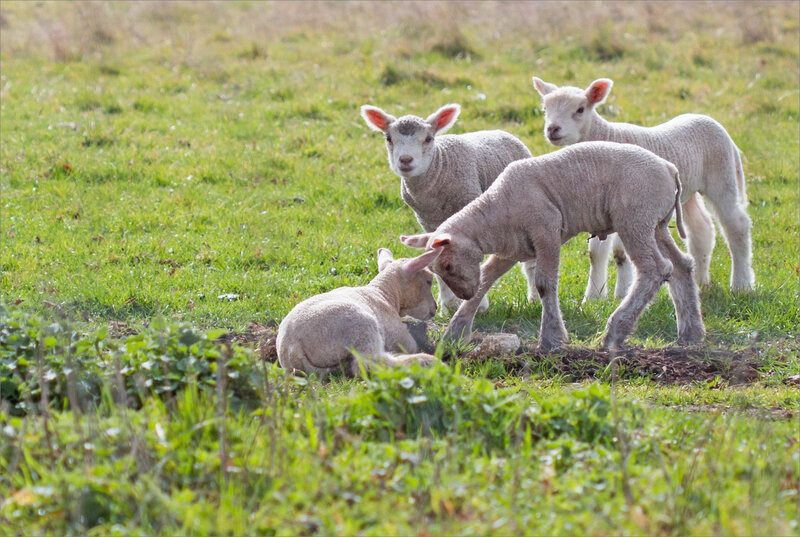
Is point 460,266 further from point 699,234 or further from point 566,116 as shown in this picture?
point 699,234

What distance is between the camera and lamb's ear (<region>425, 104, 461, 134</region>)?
7.43m

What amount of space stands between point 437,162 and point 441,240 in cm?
139

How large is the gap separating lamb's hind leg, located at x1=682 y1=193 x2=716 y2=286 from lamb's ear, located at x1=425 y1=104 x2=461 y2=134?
2.13 metres

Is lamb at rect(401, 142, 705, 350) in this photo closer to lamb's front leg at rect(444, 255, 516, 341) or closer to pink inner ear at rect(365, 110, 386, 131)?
lamb's front leg at rect(444, 255, 516, 341)

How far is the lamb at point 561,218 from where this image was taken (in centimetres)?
629

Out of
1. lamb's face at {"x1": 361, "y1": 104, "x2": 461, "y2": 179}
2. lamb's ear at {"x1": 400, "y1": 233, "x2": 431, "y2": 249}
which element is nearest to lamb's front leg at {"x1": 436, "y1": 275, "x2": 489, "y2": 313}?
lamb's face at {"x1": 361, "y1": 104, "x2": 461, "y2": 179}

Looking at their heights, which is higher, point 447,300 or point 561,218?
point 561,218

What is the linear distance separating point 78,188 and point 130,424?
6.82 meters

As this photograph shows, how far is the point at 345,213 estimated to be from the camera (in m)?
9.60

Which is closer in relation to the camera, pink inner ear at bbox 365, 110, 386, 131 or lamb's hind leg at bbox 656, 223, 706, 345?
lamb's hind leg at bbox 656, 223, 706, 345

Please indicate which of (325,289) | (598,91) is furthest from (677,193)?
(325,289)

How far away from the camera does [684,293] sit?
6738 millimetres

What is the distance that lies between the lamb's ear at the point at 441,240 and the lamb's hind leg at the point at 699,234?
2800mm

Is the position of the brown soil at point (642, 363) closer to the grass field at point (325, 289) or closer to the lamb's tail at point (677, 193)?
the grass field at point (325, 289)
